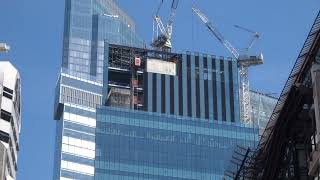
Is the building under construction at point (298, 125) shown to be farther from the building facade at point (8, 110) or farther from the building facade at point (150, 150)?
the building facade at point (150, 150)

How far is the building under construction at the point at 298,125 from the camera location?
2221 inches

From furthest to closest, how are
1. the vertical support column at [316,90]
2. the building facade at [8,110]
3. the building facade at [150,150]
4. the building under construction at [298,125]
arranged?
the building facade at [150,150] → the building facade at [8,110] → the building under construction at [298,125] → the vertical support column at [316,90]

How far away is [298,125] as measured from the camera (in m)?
60.2

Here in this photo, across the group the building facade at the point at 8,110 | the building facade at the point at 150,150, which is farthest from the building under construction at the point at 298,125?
the building facade at the point at 150,150

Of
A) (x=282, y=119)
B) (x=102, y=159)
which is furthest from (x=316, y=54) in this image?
(x=102, y=159)

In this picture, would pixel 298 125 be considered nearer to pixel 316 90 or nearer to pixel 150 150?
pixel 316 90

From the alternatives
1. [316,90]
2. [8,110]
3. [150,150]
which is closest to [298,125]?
[316,90]

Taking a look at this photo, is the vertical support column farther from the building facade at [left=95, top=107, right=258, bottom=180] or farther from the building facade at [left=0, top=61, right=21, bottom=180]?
the building facade at [left=95, top=107, right=258, bottom=180]

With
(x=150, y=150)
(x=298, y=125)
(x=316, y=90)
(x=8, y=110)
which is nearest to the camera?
(x=316, y=90)

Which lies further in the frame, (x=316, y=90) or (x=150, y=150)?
(x=150, y=150)

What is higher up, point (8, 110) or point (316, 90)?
point (316, 90)

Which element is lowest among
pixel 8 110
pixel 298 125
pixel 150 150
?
pixel 150 150

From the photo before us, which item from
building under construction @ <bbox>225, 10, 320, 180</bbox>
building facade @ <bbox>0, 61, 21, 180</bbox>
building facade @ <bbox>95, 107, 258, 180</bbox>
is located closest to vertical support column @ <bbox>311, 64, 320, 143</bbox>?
building under construction @ <bbox>225, 10, 320, 180</bbox>

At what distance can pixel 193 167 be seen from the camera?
194 metres
